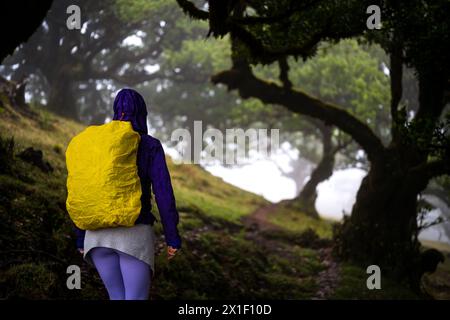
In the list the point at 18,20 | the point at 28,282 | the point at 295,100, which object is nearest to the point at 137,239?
the point at 28,282

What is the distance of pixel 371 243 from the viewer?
11266 millimetres

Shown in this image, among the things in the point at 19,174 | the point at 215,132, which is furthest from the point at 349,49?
the point at 19,174

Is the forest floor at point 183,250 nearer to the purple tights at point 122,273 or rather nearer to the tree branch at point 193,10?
the purple tights at point 122,273

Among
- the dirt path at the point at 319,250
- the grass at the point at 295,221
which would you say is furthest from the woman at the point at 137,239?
the grass at the point at 295,221

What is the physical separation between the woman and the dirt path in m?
6.94

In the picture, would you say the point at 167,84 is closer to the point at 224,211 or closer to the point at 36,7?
the point at 224,211

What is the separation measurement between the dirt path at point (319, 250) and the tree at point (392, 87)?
2.20ft

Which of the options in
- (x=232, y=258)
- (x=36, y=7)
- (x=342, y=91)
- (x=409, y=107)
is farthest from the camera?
(x=409, y=107)

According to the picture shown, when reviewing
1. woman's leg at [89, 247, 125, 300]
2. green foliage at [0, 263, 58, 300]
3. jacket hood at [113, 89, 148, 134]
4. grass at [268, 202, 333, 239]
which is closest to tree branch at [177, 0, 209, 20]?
jacket hood at [113, 89, 148, 134]

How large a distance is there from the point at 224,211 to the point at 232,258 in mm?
5756

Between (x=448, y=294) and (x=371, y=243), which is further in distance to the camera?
(x=448, y=294)

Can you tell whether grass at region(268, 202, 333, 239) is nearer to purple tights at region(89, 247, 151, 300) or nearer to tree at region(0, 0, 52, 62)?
tree at region(0, 0, 52, 62)

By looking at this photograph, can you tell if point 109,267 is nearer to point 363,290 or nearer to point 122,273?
point 122,273

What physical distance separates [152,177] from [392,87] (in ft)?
32.2
